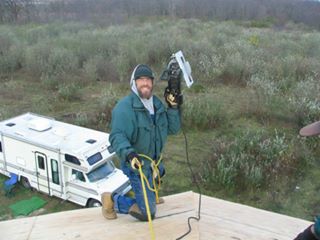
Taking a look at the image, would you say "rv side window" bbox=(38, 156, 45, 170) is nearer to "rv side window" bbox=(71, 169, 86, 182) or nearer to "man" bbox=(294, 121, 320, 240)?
"rv side window" bbox=(71, 169, 86, 182)

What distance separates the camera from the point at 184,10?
139 ft

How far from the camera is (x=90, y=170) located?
777 cm

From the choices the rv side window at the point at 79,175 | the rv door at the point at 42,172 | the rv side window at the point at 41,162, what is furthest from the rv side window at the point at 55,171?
the rv side window at the point at 79,175

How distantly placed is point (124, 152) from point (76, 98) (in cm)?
1057

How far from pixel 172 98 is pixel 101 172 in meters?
4.25

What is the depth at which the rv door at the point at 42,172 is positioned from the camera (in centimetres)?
813

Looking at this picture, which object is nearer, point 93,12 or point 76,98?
point 76,98

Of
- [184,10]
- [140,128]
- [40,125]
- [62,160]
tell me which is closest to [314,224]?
[140,128]

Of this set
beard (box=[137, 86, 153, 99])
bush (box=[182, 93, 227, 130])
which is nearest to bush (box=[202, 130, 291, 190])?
bush (box=[182, 93, 227, 130])

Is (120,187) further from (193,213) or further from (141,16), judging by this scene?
(141,16)

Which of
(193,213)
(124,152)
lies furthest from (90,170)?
(124,152)

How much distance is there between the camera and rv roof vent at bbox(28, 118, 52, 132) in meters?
8.63

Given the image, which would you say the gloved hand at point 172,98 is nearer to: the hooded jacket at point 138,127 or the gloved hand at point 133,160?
the hooded jacket at point 138,127

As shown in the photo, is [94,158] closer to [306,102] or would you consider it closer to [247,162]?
[247,162]
